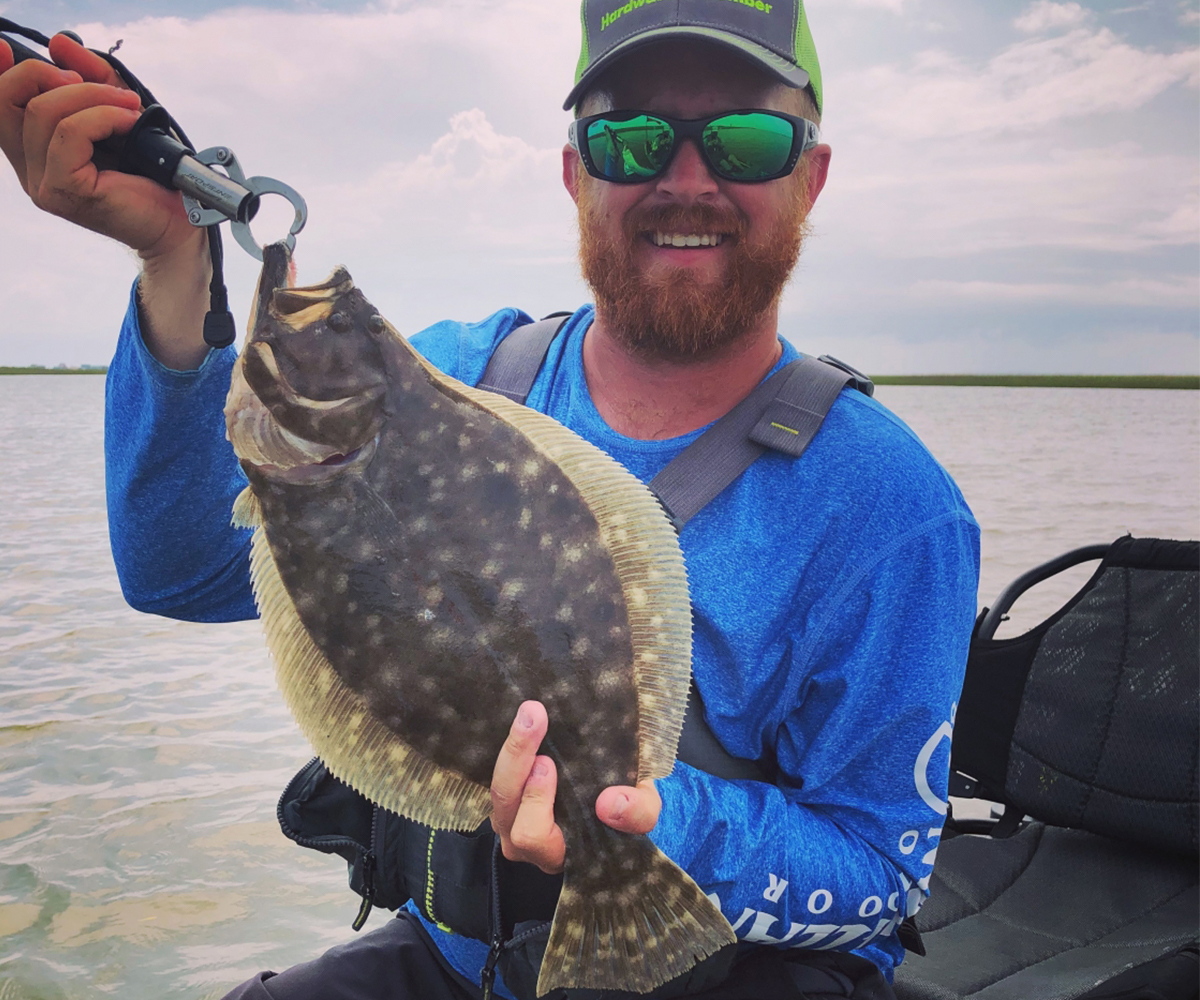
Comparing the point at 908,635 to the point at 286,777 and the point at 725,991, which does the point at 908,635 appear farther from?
the point at 286,777

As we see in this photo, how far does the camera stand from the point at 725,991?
78.6 inches

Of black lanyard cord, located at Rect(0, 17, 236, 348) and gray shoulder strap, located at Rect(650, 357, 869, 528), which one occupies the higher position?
black lanyard cord, located at Rect(0, 17, 236, 348)

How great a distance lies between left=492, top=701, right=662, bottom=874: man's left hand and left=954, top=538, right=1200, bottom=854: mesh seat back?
210 cm

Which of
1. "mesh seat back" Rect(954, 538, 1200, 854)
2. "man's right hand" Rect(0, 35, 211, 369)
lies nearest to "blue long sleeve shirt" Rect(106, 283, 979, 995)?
"man's right hand" Rect(0, 35, 211, 369)

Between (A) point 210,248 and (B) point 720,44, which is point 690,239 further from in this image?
(A) point 210,248

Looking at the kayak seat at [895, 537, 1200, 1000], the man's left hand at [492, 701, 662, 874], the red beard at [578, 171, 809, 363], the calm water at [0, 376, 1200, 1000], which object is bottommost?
the calm water at [0, 376, 1200, 1000]

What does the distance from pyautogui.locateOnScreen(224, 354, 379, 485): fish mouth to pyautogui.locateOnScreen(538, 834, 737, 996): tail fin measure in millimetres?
804

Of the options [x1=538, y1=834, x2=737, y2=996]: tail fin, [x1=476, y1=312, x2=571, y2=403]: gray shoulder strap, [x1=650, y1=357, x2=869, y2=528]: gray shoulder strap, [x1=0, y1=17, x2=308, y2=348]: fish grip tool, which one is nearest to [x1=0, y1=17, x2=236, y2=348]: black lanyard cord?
[x1=0, y1=17, x2=308, y2=348]: fish grip tool

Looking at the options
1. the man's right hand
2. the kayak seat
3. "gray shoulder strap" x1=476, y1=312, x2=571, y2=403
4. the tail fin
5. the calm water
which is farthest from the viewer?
the calm water

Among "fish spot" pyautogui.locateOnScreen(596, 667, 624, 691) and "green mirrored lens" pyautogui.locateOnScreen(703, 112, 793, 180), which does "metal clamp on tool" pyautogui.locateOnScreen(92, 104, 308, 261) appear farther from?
"green mirrored lens" pyautogui.locateOnScreen(703, 112, 793, 180)

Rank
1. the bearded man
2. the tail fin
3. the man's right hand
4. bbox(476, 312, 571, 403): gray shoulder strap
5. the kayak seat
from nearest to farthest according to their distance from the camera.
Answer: the man's right hand < the tail fin < the bearded man < bbox(476, 312, 571, 403): gray shoulder strap < the kayak seat

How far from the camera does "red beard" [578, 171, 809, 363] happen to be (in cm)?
217

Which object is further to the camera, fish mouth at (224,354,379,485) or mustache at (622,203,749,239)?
mustache at (622,203,749,239)

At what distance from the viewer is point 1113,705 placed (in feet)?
9.49
